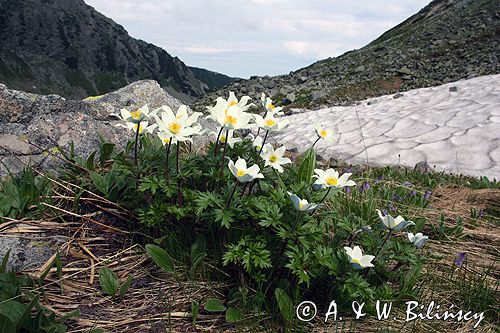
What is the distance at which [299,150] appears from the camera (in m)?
9.68

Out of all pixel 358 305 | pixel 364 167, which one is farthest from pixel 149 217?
pixel 364 167

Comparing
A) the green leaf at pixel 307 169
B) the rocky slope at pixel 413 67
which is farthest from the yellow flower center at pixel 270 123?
the rocky slope at pixel 413 67

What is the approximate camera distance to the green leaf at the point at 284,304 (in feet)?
8.02

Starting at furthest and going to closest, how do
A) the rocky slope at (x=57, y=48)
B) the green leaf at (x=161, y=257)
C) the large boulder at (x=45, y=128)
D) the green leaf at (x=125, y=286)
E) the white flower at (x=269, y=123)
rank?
the rocky slope at (x=57, y=48) < the large boulder at (x=45, y=128) < the white flower at (x=269, y=123) < the green leaf at (x=161, y=257) < the green leaf at (x=125, y=286)

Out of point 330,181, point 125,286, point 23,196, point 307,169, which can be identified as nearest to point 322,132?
point 307,169

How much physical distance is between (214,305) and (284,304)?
1.28ft

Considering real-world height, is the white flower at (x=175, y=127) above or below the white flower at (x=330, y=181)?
above

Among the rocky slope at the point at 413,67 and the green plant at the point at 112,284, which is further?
the rocky slope at the point at 413,67

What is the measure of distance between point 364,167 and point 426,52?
1043 inches

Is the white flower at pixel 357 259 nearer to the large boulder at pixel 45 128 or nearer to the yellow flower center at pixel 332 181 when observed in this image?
the yellow flower center at pixel 332 181

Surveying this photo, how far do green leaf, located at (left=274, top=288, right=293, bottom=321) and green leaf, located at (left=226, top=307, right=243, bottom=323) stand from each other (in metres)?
0.22

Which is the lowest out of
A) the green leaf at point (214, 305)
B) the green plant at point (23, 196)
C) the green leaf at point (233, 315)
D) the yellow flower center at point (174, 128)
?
Answer: the green leaf at point (233, 315)

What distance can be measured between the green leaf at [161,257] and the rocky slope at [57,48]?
18026 centimetres

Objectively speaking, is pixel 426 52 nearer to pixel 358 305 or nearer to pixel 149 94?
pixel 149 94
